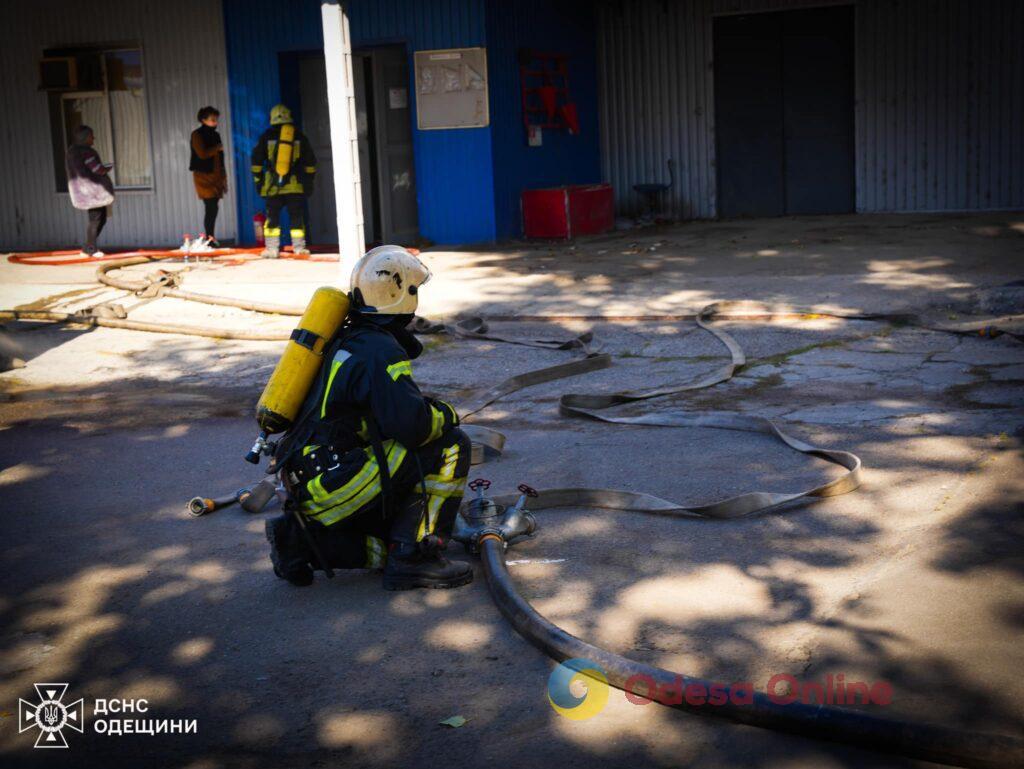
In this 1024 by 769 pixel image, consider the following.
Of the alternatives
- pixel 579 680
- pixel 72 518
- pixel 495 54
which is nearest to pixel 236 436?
pixel 72 518

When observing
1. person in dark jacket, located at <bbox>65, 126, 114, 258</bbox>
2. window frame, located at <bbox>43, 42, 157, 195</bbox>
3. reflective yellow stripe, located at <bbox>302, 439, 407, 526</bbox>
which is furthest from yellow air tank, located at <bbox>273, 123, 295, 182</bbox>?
reflective yellow stripe, located at <bbox>302, 439, 407, 526</bbox>

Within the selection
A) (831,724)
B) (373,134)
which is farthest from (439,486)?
(373,134)

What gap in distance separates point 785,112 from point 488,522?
13.9 meters

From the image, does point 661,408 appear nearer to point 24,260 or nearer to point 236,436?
point 236,436

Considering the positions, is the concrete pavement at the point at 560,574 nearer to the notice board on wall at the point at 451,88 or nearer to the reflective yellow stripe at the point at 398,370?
the reflective yellow stripe at the point at 398,370

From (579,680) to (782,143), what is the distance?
587 inches

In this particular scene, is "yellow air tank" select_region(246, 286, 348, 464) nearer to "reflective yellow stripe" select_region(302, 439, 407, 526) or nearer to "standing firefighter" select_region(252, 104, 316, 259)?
"reflective yellow stripe" select_region(302, 439, 407, 526)

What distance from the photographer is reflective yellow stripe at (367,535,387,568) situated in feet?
14.1

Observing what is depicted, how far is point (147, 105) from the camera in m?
16.6

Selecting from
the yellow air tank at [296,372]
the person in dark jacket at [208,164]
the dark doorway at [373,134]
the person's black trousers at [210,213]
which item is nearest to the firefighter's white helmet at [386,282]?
the yellow air tank at [296,372]

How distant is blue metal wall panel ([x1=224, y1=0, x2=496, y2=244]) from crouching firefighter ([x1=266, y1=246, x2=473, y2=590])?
1087 cm

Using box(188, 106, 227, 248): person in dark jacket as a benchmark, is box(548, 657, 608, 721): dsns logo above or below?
below

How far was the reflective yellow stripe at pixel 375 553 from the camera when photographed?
4285mm

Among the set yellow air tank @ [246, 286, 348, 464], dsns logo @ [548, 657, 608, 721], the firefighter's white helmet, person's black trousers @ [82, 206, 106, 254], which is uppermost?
person's black trousers @ [82, 206, 106, 254]
